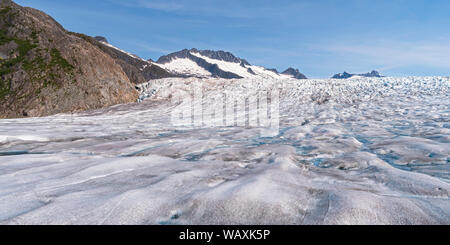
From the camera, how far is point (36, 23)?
898 inches

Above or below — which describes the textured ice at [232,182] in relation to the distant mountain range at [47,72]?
below

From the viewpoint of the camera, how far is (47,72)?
19.7m

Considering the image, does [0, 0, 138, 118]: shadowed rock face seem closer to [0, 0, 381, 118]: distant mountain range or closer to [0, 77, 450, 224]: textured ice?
[0, 0, 381, 118]: distant mountain range

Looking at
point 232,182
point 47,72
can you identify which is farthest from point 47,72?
point 232,182

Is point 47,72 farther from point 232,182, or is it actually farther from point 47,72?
point 232,182

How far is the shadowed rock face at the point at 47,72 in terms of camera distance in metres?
17.9

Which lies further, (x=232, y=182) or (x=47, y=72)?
(x=47, y=72)

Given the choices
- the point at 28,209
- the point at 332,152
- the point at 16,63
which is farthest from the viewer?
the point at 16,63

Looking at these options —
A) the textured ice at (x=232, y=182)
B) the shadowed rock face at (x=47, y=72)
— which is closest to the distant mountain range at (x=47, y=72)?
the shadowed rock face at (x=47, y=72)

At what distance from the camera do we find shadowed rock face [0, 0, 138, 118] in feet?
58.7

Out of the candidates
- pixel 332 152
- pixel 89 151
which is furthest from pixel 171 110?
pixel 332 152

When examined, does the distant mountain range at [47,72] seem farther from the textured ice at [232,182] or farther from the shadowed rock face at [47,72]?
the textured ice at [232,182]

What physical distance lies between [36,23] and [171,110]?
16897 mm
